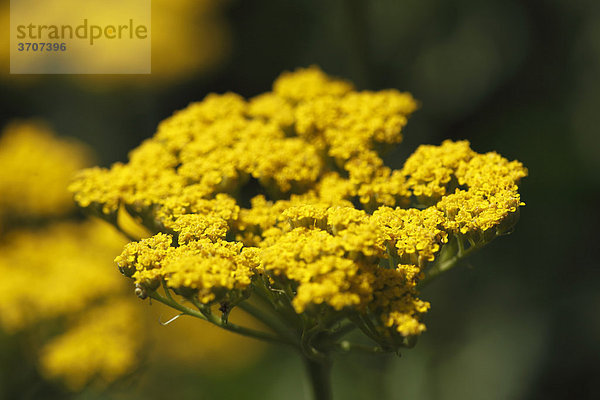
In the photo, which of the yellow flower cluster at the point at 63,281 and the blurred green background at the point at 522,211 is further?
the blurred green background at the point at 522,211

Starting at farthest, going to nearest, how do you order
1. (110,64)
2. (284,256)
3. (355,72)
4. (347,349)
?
(110,64)
(355,72)
(347,349)
(284,256)

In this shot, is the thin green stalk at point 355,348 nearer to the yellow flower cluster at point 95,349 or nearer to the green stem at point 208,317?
the green stem at point 208,317

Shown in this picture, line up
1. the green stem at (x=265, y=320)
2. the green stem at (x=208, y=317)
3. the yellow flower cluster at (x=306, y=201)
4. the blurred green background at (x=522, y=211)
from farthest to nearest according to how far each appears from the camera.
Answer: the blurred green background at (x=522, y=211) → the green stem at (x=265, y=320) → the green stem at (x=208, y=317) → the yellow flower cluster at (x=306, y=201)

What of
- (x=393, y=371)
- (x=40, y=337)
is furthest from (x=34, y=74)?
(x=393, y=371)

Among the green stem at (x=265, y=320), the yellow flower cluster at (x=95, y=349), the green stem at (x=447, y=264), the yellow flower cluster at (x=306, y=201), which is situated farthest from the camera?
the yellow flower cluster at (x=95, y=349)

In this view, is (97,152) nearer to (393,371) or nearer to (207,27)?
(207,27)

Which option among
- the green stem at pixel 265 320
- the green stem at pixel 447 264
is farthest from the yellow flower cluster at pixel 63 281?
the green stem at pixel 447 264

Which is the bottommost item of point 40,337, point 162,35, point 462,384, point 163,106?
point 462,384
